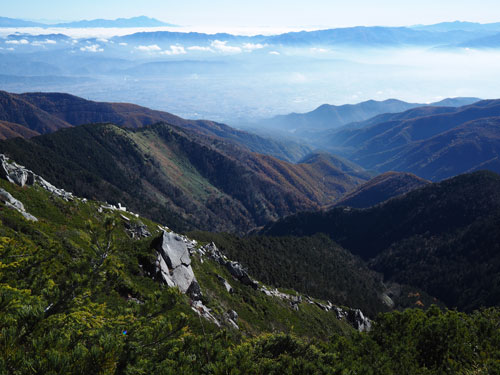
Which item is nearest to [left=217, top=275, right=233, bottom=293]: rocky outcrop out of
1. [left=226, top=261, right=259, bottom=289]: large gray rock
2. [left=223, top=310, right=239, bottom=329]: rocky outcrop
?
[left=226, top=261, right=259, bottom=289]: large gray rock

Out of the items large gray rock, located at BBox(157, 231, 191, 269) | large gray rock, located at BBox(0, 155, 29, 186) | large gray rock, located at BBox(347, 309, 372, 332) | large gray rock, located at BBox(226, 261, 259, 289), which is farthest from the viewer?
large gray rock, located at BBox(347, 309, 372, 332)

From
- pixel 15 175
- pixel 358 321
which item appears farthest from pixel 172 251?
pixel 358 321

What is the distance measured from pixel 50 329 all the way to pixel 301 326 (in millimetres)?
55051

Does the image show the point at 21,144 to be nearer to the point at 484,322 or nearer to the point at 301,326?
the point at 301,326

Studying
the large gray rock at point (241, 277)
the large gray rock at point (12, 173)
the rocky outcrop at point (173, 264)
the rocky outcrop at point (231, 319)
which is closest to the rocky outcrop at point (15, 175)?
the large gray rock at point (12, 173)

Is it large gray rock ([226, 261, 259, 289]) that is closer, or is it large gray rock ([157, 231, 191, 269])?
large gray rock ([157, 231, 191, 269])

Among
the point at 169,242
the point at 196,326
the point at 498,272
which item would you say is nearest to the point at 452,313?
the point at 196,326

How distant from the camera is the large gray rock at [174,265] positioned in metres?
41.2

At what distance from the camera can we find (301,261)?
132 meters

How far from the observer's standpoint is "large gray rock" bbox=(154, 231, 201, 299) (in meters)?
41.2

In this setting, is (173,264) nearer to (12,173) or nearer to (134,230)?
(134,230)

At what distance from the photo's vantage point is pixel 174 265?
142ft

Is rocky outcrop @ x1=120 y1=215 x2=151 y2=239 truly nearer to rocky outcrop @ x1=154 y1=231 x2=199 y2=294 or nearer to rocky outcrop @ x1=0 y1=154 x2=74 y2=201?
rocky outcrop @ x1=0 y1=154 x2=74 y2=201

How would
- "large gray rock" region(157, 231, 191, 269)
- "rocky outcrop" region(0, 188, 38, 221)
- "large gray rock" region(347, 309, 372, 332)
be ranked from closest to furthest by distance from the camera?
"rocky outcrop" region(0, 188, 38, 221) < "large gray rock" region(157, 231, 191, 269) < "large gray rock" region(347, 309, 372, 332)
